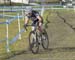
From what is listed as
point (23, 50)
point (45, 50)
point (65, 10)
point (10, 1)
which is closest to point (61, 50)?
point (45, 50)

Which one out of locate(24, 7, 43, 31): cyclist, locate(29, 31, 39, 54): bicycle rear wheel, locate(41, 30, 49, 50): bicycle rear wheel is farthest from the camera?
locate(41, 30, 49, 50): bicycle rear wheel

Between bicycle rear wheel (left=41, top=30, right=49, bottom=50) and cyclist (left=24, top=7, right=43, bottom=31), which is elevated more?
cyclist (left=24, top=7, right=43, bottom=31)

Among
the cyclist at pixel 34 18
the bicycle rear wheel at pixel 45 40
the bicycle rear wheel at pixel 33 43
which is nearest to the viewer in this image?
the cyclist at pixel 34 18

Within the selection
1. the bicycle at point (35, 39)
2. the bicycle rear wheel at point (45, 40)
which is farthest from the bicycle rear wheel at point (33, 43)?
the bicycle rear wheel at point (45, 40)

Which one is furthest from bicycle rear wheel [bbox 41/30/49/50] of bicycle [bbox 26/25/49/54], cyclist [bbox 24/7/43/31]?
cyclist [bbox 24/7/43/31]

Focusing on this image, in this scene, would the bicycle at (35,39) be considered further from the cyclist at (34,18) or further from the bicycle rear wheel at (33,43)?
the cyclist at (34,18)

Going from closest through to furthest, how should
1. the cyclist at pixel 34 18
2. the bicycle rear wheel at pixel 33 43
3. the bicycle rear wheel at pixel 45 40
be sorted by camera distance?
the cyclist at pixel 34 18 < the bicycle rear wheel at pixel 33 43 < the bicycle rear wheel at pixel 45 40

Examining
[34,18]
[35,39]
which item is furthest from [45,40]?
[34,18]

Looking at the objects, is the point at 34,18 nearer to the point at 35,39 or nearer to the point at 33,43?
the point at 35,39

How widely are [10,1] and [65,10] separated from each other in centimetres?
2649

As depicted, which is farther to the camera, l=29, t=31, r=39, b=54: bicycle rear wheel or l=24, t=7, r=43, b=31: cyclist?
l=29, t=31, r=39, b=54: bicycle rear wheel

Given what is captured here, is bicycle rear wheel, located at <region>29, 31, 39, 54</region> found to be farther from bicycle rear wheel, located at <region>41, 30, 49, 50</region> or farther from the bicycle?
bicycle rear wheel, located at <region>41, 30, 49, 50</region>

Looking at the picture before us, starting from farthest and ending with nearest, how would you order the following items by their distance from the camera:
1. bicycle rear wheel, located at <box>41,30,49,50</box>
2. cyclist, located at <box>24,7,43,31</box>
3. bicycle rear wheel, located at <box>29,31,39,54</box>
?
bicycle rear wheel, located at <box>41,30,49,50</box> < bicycle rear wheel, located at <box>29,31,39,54</box> < cyclist, located at <box>24,7,43,31</box>

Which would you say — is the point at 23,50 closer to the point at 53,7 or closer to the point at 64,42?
the point at 64,42
